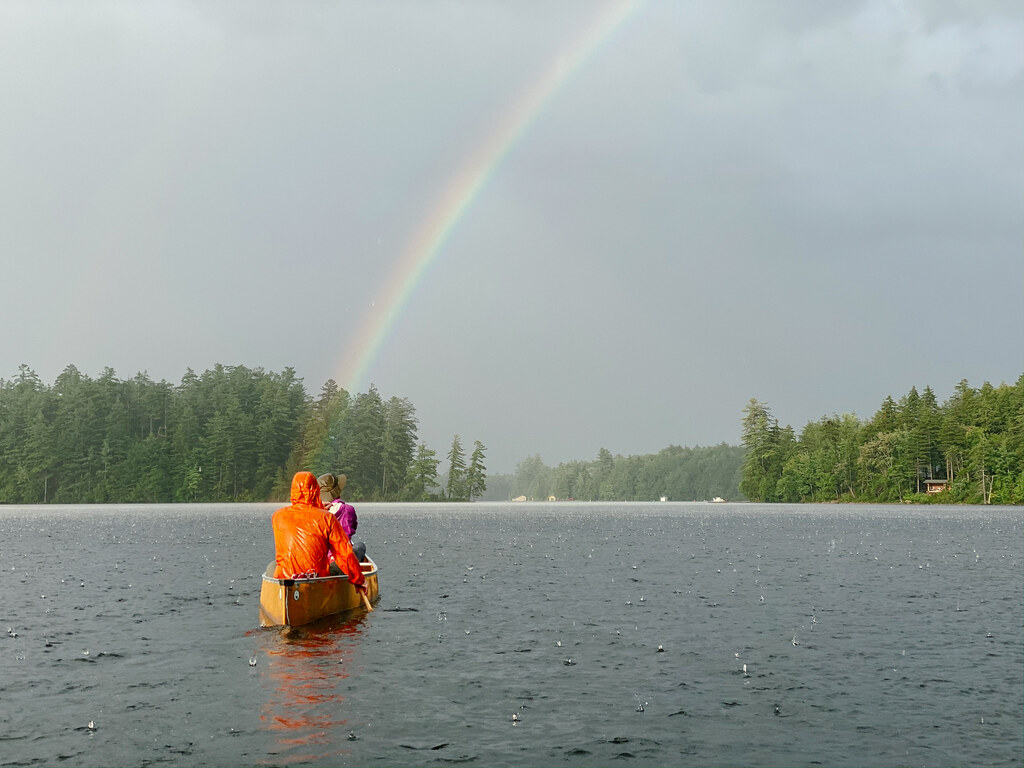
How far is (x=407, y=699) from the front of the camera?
17.6 m

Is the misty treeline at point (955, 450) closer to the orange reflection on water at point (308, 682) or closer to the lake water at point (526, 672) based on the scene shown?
the lake water at point (526, 672)

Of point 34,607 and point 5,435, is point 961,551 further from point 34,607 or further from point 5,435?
point 5,435

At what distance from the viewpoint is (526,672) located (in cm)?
2011

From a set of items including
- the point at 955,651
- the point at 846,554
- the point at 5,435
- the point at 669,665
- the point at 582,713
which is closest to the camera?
the point at 582,713

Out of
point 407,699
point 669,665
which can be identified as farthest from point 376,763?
point 669,665

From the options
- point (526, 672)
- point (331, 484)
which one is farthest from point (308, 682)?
point (331, 484)

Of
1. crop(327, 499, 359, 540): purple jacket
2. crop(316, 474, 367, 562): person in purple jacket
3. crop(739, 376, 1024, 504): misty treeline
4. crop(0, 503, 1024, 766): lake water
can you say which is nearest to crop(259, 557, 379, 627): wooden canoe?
crop(0, 503, 1024, 766): lake water

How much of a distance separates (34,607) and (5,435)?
185m

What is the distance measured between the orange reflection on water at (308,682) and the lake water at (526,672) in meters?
0.07

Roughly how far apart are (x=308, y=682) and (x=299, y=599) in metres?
5.93

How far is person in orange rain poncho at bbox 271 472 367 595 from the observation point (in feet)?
80.1

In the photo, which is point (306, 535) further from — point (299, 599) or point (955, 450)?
point (955, 450)

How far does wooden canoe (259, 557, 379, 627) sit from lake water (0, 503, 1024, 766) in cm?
47

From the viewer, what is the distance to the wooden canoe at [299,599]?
2434 centimetres
